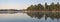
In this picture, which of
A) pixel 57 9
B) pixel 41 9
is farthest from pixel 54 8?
pixel 41 9

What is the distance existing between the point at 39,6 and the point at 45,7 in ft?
7.64

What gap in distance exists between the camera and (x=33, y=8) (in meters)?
67.8

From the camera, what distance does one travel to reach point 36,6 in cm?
6550

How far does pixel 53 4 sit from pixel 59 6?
2151 mm

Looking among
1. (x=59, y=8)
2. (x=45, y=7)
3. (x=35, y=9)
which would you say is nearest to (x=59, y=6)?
(x=59, y=8)

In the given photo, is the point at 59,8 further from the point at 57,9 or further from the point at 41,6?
the point at 41,6

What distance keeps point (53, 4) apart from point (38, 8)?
6098 millimetres

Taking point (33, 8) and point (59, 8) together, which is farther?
point (33, 8)

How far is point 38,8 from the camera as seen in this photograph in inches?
2596

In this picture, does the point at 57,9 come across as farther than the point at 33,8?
No

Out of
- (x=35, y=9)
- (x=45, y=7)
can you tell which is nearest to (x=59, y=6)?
(x=45, y=7)

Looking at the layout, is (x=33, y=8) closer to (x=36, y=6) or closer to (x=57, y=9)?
(x=36, y=6)

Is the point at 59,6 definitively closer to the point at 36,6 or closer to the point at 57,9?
the point at 57,9

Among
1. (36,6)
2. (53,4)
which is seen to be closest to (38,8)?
(36,6)
